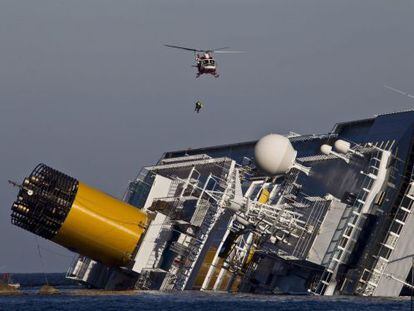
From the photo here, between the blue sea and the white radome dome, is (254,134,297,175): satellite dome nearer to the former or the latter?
the white radome dome

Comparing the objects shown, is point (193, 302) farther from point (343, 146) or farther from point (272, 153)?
point (343, 146)

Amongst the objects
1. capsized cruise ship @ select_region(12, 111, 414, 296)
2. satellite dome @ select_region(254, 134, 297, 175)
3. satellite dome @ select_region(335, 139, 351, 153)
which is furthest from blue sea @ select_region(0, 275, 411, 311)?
satellite dome @ select_region(335, 139, 351, 153)

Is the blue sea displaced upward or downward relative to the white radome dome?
downward

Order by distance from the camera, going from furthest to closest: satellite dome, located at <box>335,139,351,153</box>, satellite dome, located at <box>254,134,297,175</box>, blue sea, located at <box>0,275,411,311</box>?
1. satellite dome, located at <box>254,134,297,175</box>
2. satellite dome, located at <box>335,139,351,153</box>
3. blue sea, located at <box>0,275,411,311</box>

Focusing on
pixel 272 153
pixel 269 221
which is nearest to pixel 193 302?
pixel 269 221

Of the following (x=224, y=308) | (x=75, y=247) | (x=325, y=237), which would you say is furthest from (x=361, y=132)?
(x=224, y=308)

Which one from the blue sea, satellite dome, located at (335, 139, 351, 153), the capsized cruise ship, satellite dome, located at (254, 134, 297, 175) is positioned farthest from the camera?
satellite dome, located at (254, 134, 297, 175)

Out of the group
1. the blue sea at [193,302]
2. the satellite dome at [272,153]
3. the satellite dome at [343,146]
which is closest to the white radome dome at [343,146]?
the satellite dome at [343,146]
